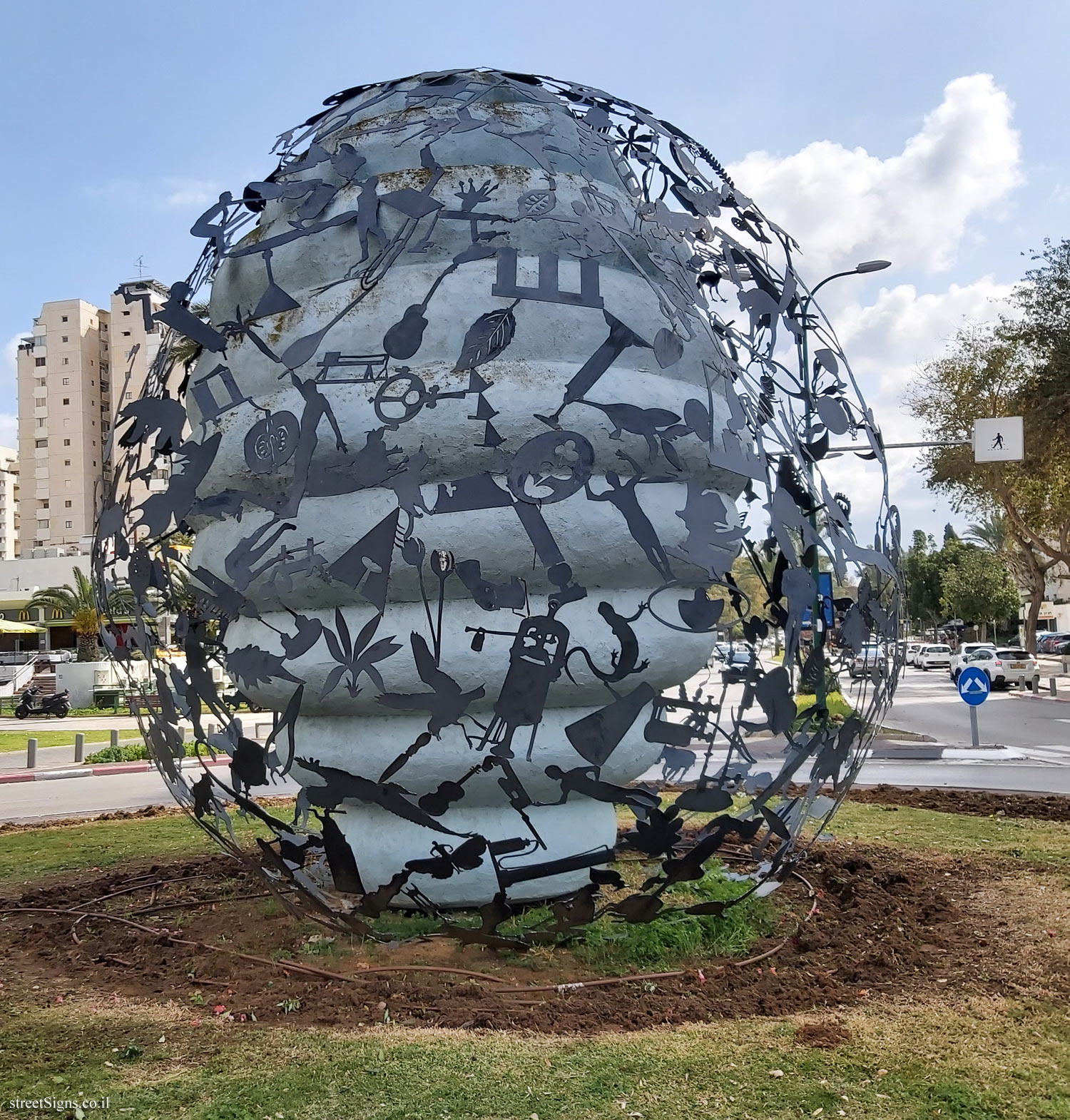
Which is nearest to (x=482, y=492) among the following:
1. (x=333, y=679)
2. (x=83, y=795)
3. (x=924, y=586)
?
(x=333, y=679)

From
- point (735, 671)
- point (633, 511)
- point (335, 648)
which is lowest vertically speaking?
point (735, 671)

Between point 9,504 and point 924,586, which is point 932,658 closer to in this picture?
point 924,586

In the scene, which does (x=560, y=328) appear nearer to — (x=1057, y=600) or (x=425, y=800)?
(x=425, y=800)

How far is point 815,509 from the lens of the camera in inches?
193

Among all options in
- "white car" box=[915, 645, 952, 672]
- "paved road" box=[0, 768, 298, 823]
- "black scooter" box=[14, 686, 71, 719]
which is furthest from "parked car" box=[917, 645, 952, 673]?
"paved road" box=[0, 768, 298, 823]

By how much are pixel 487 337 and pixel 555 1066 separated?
2.89 metres

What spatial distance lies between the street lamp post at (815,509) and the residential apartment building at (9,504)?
118489mm

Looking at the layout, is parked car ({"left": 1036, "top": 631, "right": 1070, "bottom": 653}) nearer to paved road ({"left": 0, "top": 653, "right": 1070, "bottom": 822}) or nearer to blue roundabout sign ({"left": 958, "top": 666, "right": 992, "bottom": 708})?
paved road ({"left": 0, "top": 653, "right": 1070, "bottom": 822})

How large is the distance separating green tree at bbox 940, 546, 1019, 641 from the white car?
4.94 m

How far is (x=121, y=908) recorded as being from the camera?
257 inches

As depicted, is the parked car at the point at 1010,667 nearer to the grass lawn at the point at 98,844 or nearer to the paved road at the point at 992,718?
the paved road at the point at 992,718

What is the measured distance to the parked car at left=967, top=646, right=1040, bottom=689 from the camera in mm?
31297

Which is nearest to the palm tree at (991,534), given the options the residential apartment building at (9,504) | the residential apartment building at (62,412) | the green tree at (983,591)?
the green tree at (983,591)

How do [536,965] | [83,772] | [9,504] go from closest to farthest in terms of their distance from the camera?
[536,965], [83,772], [9,504]
